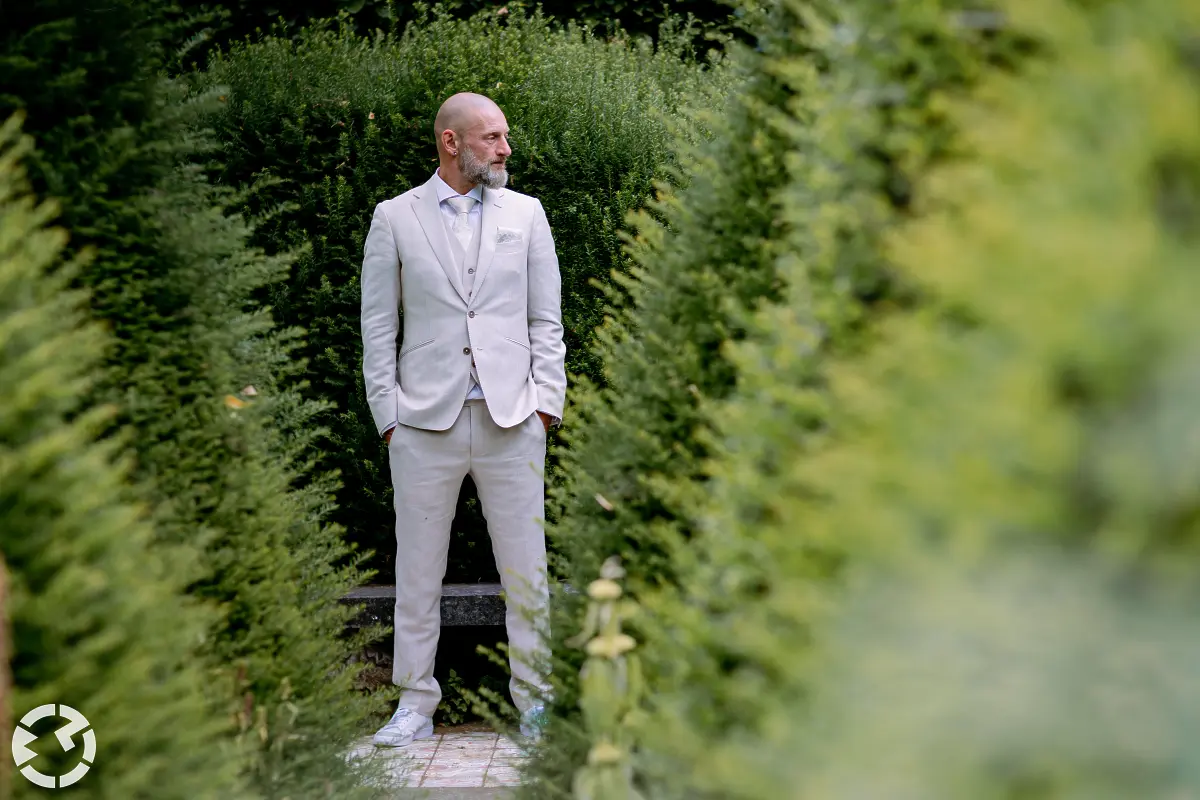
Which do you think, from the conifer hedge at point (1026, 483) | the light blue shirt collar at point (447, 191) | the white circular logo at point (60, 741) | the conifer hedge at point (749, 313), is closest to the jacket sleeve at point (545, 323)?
the light blue shirt collar at point (447, 191)

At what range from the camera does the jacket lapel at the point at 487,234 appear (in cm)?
523

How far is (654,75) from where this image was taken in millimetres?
7133

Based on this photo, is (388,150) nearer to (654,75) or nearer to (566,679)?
(654,75)

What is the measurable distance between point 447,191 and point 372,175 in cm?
80

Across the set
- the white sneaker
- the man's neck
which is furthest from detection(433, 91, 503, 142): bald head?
the white sneaker

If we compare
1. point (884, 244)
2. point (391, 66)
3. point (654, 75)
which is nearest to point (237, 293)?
point (884, 244)

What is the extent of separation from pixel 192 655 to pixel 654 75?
499cm

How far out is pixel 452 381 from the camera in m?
5.16

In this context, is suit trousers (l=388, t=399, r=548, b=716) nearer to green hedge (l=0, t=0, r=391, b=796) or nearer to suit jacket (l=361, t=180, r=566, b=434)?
suit jacket (l=361, t=180, r=566, b=434)

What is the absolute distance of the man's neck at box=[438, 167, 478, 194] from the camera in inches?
212

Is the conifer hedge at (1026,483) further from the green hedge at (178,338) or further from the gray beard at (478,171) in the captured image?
the gray beard at (478,171)

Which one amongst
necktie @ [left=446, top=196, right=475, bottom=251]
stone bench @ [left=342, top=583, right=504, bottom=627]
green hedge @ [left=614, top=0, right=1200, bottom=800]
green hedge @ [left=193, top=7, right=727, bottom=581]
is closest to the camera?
green hedge @ [left=614, top=0, right=1200, bottom=800]

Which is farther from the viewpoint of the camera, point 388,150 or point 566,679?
point 388,150

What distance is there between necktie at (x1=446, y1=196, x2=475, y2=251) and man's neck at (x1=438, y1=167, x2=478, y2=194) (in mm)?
43
